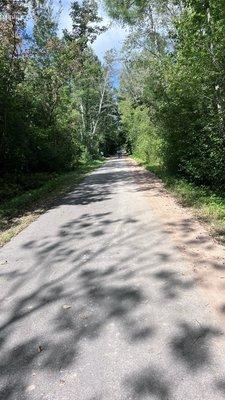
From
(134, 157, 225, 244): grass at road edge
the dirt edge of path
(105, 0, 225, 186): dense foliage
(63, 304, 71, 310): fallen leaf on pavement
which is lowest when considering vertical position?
(134, 157, 225, 244): grass at road edge

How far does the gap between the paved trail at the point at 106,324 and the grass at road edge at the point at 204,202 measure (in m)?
1.34

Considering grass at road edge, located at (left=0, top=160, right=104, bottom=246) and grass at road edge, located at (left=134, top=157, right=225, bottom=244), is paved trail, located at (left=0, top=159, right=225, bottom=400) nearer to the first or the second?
grass at road edge, located at (left=134, top=157, right=225, bottom=244)

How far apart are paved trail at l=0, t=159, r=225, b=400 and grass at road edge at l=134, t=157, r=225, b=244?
→ 4.40 feet

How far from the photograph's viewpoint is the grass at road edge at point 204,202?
8.73m

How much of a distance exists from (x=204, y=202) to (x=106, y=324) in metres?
7.61

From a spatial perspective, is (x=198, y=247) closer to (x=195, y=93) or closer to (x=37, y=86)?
(x=195, y=93)

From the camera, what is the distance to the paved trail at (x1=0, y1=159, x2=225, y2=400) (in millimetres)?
3441

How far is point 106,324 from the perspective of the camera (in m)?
4.53

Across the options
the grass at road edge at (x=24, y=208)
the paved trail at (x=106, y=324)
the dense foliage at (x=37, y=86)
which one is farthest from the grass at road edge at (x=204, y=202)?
the dense foliage at (x=37, y=86)

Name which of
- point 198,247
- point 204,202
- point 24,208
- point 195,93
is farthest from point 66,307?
point 195,93

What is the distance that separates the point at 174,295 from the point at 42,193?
12.2m

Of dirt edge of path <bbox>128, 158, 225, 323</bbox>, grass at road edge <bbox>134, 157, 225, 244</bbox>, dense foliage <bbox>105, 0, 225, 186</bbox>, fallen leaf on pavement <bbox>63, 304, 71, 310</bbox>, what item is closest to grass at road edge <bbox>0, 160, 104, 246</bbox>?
dirt edge of path <bbox>128, 158, 225, 323</bbox>

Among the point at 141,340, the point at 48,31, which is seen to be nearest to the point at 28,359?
the point at 141,340

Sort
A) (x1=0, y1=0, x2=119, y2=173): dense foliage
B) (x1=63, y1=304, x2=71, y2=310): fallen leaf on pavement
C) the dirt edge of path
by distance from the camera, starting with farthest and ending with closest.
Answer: (x1=0, y1=0, x2=119, y2=173): dense foliage < the dirt edge of path < (x1=63, y1=304, x2=71, y2=310): fallen leaf on pavement
